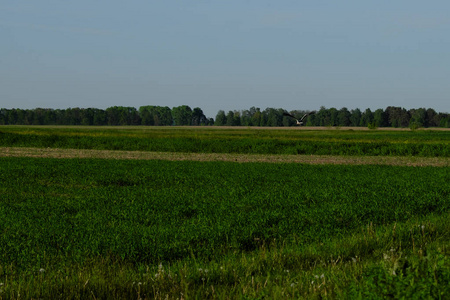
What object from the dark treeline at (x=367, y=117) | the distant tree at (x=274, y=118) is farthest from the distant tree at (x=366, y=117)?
the distant tree at (x=274, y=118)

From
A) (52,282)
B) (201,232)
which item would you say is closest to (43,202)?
(201,232)

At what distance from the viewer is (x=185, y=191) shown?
20.5 metres

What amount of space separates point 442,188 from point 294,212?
9.23 meters

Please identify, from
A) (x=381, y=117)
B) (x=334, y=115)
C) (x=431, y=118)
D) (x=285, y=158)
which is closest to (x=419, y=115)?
(x=431, y=118)

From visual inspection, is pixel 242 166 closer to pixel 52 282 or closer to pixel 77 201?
pixel 77 201

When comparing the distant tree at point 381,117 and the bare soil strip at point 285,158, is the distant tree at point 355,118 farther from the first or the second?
the bare soil strip at point 285,158

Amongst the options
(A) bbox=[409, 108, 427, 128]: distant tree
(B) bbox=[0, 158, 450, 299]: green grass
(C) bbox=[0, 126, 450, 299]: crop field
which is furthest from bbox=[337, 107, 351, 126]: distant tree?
(B) bbox=[0, 158, 450, 299]: green grass

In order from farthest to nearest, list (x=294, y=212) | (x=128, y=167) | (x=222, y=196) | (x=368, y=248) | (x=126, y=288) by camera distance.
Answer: (x=128, y=167), (x=222, y=196), (x=294, y=212), (x=368, y=248), (x=126, y=288)

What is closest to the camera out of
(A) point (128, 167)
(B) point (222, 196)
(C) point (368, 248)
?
(C) point (368, 248)

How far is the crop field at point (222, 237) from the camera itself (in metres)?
7.35

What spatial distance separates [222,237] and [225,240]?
115 mm

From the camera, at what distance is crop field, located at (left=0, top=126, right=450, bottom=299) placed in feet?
24.1

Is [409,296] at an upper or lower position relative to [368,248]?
upper

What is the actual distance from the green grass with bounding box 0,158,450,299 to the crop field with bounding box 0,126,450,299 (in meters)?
0.04
